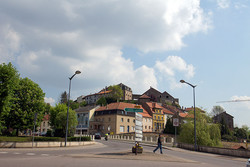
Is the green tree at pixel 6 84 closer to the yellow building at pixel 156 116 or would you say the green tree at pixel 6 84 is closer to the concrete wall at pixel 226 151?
the concrete wall at pixel 226 151

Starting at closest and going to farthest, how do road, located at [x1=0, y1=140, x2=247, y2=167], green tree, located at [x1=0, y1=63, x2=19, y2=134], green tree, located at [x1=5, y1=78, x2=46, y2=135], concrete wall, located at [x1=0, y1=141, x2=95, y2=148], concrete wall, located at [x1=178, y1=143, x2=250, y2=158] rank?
road, located at [x1=0, y1=140, x2=247, y2=167] → concrete wall, located at [x1=0, y1=141, x2=95, y2=148] → concrete wall, located at [x1=178, y1=143, x2=250, y2=158] → green tree, located at [x1=0, y1=63, x2=19, y2=134] → green tree, located at [x1=5, y1=78, x2=46, y2=135]

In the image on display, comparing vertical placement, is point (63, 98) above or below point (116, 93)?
below

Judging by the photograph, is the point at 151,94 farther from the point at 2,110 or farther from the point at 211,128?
the point at 2,110

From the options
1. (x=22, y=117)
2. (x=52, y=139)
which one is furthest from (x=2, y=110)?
(x=22, y=117)

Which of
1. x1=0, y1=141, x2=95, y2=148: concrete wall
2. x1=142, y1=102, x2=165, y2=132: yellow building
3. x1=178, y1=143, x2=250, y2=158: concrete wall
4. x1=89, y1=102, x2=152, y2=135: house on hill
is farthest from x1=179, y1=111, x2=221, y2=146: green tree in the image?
x1=142, y1=102, x2=165, y2=132: yellow building

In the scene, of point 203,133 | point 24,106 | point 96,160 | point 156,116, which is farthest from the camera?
point 156,116

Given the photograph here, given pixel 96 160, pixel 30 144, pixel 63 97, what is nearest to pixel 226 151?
pixel 96 160

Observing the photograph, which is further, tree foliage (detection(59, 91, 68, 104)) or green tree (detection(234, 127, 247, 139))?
tree foliage (detection(59, 91, 68, 104))

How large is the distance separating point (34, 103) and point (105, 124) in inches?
1654

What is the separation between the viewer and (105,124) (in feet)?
245

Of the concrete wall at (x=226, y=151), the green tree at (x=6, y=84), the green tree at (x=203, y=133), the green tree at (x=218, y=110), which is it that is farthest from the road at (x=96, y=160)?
the green tree at (x=218, y=110)

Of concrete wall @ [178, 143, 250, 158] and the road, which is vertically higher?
the road

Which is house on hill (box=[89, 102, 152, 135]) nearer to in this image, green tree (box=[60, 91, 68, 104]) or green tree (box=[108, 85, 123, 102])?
green tree (box=[108, 85, 123, 102])

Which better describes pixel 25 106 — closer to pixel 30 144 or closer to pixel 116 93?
pixel 30 144
